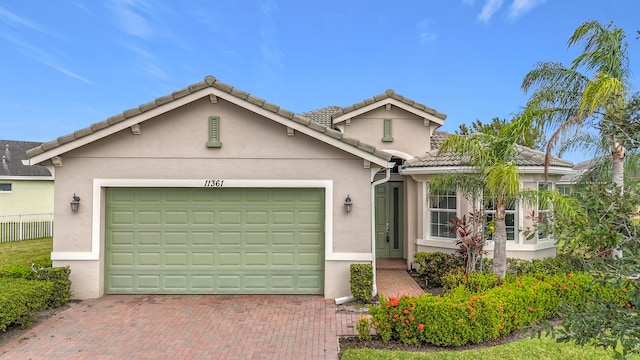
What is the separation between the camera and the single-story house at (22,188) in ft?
79.4

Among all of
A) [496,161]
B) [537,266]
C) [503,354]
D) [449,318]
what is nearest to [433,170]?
[496,161]

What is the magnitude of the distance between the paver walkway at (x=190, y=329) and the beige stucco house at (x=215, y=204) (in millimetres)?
644

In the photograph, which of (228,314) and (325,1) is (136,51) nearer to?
(325,1)

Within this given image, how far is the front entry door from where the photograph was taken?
13.9m

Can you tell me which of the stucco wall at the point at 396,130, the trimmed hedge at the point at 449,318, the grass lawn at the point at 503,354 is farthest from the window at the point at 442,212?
the grass lawn at the point at 503,354

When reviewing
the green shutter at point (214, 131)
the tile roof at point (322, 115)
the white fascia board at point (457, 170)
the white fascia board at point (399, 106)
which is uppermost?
the tile roof at point (322, 115)

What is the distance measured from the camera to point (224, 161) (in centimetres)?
973

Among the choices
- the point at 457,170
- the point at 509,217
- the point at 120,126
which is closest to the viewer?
the point at 120,126

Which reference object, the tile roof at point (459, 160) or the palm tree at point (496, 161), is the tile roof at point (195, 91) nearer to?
the palm tree at point (496, 161)

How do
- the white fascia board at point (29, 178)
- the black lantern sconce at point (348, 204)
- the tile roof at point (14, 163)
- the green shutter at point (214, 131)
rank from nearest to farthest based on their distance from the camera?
the black lantern sconce at point (348, 204) < the green shutter at point (214, 131) < the white fascia board at point (29, 178) < the tile roof at point (14, 163)

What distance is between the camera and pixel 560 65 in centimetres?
1102

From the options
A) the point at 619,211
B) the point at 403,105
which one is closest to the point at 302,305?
the point at 619,211

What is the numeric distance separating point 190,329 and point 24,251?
44.6 ft

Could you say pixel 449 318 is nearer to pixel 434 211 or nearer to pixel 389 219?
pixel 434 211
